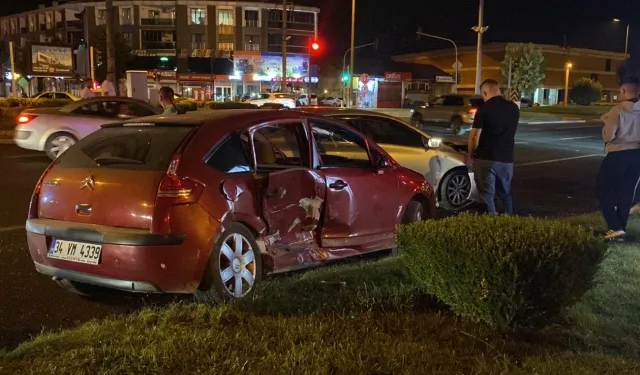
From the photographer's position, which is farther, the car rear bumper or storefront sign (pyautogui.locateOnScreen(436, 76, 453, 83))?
storefront sign (pyautogui.locateOnScreen(436, 76, 453, 83))

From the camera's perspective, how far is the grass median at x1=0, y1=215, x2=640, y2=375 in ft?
11.0

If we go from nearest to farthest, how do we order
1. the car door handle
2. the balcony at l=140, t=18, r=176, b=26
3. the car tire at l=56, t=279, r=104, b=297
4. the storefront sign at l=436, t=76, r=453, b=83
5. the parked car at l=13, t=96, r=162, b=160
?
the car tire at l=56, t=279, r=104, b=297, the car door handle, the parked car at l=13, t=96, r=162, b=160, the storefront sign at l=436, t=76, r=453, b=83, the balcony at l=140, t=18, r=176, b=26

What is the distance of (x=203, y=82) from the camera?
67.2 meters

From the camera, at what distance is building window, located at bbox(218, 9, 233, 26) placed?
69812mm

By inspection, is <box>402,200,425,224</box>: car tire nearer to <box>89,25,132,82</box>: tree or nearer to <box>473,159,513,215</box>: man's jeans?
<box>473,159,513,215</box>: man's jeans

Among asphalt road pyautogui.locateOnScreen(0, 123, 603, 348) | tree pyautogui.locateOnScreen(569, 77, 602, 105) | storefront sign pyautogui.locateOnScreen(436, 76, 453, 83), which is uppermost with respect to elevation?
storefront sign pyautogui.locateOnScreen(436, 76, 453, 83)

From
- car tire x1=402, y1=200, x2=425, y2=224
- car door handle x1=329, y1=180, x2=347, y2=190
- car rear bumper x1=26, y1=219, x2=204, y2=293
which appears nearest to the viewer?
car rear bumper x1=26, y1=219, x2=204, y2=293

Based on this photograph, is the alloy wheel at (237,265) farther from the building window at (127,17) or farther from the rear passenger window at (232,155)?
the building window at (127,17)

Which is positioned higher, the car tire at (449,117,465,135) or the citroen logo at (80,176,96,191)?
the citroen logo at (80,176,96,191)

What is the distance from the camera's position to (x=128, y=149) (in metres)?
4.86

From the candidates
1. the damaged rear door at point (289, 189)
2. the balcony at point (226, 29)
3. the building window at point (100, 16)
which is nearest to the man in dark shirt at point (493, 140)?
the damaged rear door at point (289, 189)

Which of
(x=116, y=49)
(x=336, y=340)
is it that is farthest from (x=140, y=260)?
(x=116, y=49)

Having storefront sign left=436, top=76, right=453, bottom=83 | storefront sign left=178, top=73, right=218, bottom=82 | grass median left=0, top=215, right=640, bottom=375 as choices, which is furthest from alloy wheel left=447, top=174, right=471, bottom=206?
storefront sign left=178, top=73, right=218, bottom=82

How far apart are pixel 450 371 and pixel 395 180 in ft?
10.1
